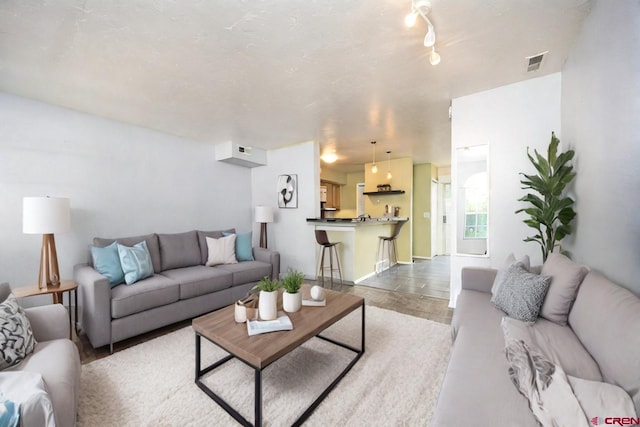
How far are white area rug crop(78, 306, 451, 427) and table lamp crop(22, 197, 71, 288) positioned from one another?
1.03 m

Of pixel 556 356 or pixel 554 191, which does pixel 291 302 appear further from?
pixel 554 191

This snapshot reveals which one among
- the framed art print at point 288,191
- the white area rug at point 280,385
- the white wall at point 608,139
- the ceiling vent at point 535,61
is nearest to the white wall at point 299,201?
the framed art print at point 288,191

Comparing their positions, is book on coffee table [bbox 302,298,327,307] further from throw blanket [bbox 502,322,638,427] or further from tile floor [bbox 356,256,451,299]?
tile floor [bbox 356,256,451,299]

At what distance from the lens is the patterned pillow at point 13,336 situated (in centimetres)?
121

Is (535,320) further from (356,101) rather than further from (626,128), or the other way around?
(356,101)

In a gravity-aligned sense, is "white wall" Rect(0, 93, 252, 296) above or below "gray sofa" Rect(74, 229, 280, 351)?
above

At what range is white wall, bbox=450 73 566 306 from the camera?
2.52 m

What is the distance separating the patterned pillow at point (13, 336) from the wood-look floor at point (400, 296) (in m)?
0.92

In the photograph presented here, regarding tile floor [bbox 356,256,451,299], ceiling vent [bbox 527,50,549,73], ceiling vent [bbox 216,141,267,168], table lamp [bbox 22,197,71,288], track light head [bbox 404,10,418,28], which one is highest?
ceiling vent [bbox 527,50,549,73]

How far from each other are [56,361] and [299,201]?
12.1 ft

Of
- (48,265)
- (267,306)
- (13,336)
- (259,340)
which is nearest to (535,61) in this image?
(267,306)

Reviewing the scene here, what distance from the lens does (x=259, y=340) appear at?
58.1 inches

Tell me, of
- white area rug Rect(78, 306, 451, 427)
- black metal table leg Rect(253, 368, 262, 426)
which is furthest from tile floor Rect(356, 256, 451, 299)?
black metal table leg Rect(253, 368, 262, 426)

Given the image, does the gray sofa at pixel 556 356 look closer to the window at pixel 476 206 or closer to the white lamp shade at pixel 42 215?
the window at pixel 476 206
